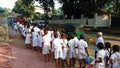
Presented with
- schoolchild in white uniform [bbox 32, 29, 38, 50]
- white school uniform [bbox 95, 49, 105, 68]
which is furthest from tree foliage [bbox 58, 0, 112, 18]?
white school uniform [bbox 95, 49, 105, 68]

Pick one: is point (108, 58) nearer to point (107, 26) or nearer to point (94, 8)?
point (107, 26)

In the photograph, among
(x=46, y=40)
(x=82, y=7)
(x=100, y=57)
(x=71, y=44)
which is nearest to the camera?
(x=100, y=57)

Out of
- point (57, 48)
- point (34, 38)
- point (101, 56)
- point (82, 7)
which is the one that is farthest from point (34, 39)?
point (82, 7)

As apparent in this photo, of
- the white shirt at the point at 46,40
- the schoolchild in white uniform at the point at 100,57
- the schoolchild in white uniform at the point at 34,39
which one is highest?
Result: the schoolchild in white uniform at the point at 100,57

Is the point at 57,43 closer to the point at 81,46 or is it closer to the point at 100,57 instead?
the point at 81,46

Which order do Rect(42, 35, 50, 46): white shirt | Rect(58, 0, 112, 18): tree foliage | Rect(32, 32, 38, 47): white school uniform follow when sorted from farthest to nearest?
Rect(58, 0, 112, 18): tree foliage
Rect(32, 32, 38, 47): white school uniform
Rect(42, 35, 50, 46): white shirt

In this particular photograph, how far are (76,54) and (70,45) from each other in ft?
1.59

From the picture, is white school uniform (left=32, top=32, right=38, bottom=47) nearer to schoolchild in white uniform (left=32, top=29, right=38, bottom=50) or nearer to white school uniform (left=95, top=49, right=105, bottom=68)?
schoolchild in white uniform (left=32, top=29, right=38, bottom=50)

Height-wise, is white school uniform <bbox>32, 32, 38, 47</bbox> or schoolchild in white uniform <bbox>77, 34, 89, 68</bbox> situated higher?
schoolchild in white uniform <bbox>77, 34, 89, 68</bbox>

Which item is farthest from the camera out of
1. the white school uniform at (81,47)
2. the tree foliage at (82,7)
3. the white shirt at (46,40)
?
the tree foliage at (82,7)

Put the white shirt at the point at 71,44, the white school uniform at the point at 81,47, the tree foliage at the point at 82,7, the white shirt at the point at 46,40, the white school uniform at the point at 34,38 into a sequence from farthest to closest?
1. the tree foliage at the point at 82,7
2. the white school uniform at the point at 34,38
3. the white shirt at the point at 46,40
4. the white shirt at the point at 71,44
5. the white school uniform at the point at 81,47

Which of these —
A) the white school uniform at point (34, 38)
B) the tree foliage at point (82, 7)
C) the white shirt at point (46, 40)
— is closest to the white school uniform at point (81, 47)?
the white shirt at point (46, 40)

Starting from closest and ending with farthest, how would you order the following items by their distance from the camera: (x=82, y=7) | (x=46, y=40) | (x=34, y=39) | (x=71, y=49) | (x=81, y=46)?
(x=81, y=46)
(x=71, y=49)
(x=46, y=40)
(x=34, y=39)
(x=82, y=7)

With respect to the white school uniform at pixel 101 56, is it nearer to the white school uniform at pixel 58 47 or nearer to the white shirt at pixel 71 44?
the white shirt at pixel 71 44
